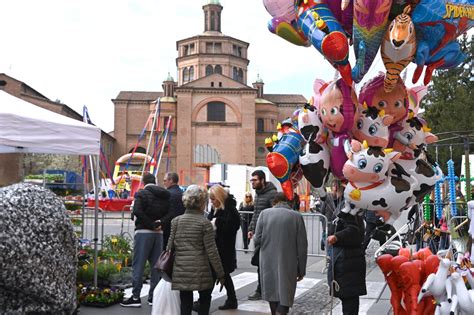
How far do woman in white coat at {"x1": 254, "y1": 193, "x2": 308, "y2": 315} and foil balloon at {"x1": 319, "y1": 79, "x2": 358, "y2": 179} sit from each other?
3.56ft

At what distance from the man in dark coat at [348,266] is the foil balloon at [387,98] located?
1.96 meters

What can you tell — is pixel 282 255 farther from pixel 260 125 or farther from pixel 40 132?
pixel 260 125

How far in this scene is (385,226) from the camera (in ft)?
24.8

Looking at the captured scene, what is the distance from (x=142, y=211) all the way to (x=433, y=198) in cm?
1005

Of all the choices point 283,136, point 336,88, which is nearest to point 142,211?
point 283,136

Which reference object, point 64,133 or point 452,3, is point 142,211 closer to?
point 64,133

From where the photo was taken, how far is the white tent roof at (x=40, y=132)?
21.7ft

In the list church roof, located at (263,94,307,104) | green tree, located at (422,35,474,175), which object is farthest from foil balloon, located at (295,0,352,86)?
church roof, located at (263,94,307,104)

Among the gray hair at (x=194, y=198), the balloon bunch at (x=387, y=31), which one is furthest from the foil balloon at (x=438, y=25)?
the gray hair at (x=194, y=198)

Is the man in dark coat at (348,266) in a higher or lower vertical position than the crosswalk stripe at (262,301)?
higher

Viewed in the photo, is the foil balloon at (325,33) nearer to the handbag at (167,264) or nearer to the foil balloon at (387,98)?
the foil balloon at (387,98)

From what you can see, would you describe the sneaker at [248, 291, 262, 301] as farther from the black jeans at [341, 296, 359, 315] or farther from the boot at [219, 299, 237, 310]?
the black jeans at [341, 296, 359, 315]

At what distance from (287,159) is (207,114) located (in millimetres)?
64661

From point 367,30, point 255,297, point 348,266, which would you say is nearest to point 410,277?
point 348,266
